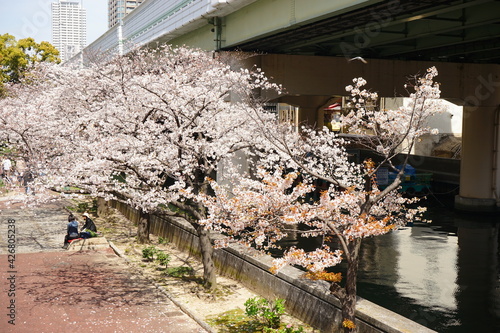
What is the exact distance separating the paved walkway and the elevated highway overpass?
27.3 feet

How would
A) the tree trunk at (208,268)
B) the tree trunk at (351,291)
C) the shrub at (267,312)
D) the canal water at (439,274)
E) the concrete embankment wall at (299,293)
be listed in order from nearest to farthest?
1. the tree trunk at (351,291)
2. the concrete embankment wall at (299,293)
3. the shrub at (267,312)
4. the canal water at (439,274)
5. the tree trunk at (208,268)

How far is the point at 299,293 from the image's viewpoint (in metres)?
11.6

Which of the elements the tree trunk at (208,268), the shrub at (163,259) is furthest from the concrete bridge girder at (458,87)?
the tree trunk at (208,268)

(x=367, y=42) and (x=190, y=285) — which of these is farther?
(x=367, y=42)

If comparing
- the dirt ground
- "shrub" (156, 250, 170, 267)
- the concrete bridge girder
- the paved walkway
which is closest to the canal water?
the concrete bridge girder

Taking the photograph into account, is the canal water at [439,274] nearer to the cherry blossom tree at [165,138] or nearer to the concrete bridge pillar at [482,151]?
the concrete bridge pillar at [482,151]

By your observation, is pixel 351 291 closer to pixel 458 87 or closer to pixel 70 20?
pixel 458 87

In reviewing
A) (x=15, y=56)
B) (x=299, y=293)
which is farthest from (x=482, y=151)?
(x=15, y=56)

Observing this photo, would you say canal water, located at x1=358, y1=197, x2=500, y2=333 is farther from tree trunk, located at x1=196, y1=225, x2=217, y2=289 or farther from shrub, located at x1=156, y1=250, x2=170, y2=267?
shrub, located at x1=156, y1=250, x2=170, y2=267

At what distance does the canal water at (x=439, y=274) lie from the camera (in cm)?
1377

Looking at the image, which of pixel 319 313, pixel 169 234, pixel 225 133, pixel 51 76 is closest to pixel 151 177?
pixel 225 133

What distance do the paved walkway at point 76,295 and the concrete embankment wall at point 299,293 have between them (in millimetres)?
2123

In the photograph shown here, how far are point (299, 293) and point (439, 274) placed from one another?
7.76m

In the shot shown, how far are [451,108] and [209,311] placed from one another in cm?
4338
